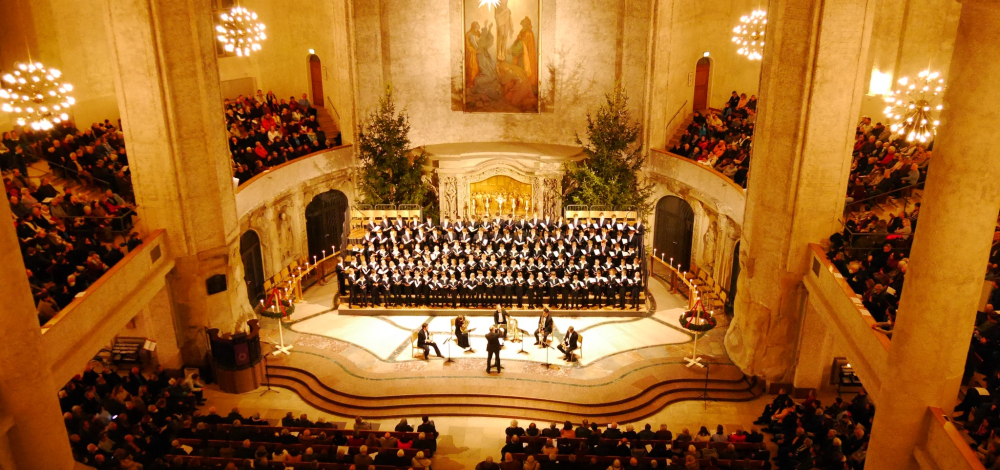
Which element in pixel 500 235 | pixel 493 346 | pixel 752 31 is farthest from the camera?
pixel 500 235

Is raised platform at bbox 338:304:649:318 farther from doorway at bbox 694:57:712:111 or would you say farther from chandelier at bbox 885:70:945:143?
doorway at bbox 694:57:712:111

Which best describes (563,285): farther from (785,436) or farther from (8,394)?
(8,394)

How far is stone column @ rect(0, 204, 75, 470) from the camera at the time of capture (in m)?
8.89

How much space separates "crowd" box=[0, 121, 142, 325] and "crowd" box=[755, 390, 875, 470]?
1275cm

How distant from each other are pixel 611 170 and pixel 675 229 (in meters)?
3.45

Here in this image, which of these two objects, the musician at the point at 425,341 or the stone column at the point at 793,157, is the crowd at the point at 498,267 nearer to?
the musician at the point at 425,341

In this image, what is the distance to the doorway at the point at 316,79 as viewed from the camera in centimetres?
2527

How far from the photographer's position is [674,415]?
14.2m

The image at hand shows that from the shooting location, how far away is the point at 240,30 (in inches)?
715

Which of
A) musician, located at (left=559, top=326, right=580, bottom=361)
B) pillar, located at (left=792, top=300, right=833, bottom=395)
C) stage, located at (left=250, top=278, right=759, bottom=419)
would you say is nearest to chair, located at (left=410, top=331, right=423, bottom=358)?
stage, located at (left=250, top=278, right=759, bottom=419)

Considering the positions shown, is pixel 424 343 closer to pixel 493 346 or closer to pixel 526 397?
pixel 493 346

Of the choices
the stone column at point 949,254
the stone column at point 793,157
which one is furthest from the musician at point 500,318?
the stone column at point 949,254

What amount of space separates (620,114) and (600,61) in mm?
2143

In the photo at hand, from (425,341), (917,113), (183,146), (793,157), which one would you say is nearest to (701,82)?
(793,157)
